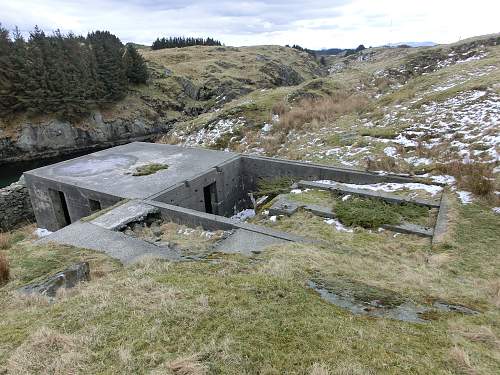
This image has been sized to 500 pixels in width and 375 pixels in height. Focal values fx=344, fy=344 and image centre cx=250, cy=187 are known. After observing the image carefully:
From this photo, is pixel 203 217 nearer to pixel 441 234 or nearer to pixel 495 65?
pixel 441 234

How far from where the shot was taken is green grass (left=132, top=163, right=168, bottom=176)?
14.5 metres

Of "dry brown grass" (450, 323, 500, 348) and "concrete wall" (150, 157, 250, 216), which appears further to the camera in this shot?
"concrete wall" (150, 157, 250, 216)

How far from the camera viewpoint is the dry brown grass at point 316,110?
23094mm

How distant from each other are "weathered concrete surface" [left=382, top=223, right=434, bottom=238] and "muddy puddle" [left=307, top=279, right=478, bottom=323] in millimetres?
3785

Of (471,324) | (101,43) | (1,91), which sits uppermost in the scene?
(101,43)

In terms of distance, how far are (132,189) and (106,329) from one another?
350 inches

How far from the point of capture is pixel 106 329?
4547 millimetres

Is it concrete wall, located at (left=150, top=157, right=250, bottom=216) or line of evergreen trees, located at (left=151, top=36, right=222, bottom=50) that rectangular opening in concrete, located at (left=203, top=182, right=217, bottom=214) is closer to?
concrete wall, located at (left=150, top=157, right=250, bottom=216)

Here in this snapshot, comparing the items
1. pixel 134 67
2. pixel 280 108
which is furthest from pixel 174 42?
pixel 280 108

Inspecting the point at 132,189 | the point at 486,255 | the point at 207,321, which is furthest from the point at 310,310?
the point at 132,189

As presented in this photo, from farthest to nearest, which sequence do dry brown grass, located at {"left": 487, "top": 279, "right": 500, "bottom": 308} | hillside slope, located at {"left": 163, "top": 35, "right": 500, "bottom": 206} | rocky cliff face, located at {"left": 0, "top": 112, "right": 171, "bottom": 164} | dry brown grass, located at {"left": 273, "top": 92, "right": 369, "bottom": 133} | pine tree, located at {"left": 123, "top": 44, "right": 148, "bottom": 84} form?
1. pine tree, located at {"left": 123, "top": 44, "right": 148, "bottom": 84}
2. rocky cliff face, located at {"left": 0, "top": 112, "right": 171, "bottom": 164}
3. dry brown grass, located at {"left": 273, "top": 92, "right": 369, "bottom": 133}
4. hillside slope, located at {"left": 163, "top": 35, "right": 500, "bottom": 206}
5. dry brown grass, located at {"left": 487, "top": 279, "right": 500, "bottom": 308}

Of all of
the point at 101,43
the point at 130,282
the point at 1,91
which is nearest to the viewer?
the point at 130,282

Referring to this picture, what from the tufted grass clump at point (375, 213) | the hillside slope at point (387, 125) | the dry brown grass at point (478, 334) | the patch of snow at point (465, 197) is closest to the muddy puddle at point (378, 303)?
the dry brown grass at point (478, 334)

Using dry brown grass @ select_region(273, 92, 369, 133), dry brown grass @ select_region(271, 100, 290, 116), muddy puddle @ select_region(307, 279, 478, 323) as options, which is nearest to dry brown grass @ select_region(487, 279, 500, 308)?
muddy puddle @ select_region(307, 279, 478, 323)
